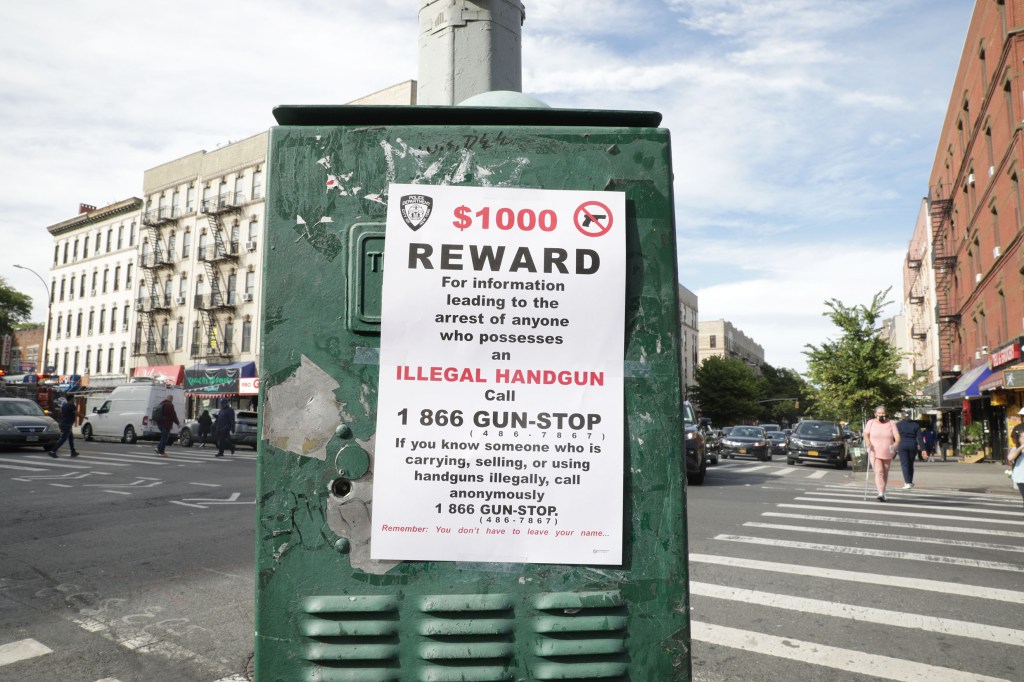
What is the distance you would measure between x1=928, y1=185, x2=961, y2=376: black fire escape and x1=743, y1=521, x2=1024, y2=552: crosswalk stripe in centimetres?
2982

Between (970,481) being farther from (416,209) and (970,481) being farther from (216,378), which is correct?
(216,378)

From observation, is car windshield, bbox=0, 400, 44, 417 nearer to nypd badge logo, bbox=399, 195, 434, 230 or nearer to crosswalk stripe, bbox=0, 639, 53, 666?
crosswalk stripe, bbox=0, 639, 53, 666

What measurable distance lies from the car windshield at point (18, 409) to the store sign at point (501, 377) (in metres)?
23.7

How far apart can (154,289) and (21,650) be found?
4947 centimetres

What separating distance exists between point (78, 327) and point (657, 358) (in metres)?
62.0

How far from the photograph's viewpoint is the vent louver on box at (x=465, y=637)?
188 cm

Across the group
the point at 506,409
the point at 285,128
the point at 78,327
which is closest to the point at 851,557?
the point at 506,409

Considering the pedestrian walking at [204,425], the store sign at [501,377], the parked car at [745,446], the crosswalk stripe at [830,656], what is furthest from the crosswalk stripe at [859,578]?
the pedestrian walking at [204,425]

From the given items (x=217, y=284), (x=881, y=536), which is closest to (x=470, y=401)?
(x=881, y=536)

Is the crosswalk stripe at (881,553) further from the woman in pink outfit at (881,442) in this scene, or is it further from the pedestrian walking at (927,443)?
the pedestrian walking at (927,443)

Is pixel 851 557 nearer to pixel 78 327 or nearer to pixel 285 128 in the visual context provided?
pixel 285 128

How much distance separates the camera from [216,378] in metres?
42.4

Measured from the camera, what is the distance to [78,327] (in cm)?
5425

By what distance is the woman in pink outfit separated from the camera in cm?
1266
